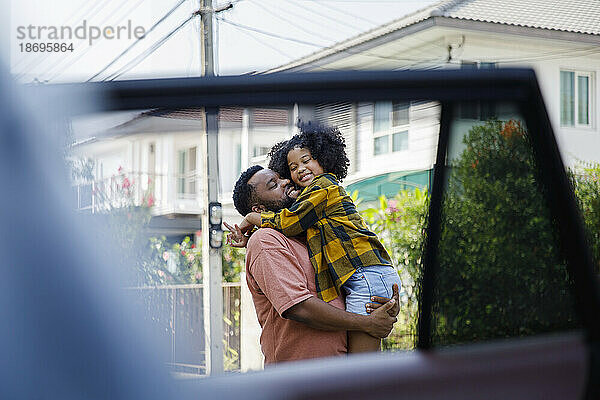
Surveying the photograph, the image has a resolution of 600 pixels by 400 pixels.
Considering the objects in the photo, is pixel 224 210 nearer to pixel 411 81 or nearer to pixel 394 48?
pixel 411 81

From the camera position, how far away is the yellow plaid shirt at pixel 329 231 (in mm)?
1536

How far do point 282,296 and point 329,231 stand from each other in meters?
0.24

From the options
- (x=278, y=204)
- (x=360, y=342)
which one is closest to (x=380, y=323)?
(x=360, y=342)

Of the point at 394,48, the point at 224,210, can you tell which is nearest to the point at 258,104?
the point at 224,210

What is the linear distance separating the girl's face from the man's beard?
6 centimetres

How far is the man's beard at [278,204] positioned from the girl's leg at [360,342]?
360mm

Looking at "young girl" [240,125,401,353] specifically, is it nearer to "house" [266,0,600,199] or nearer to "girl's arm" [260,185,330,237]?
"girl's arm" [260,185,330,237]

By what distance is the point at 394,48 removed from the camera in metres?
10.2

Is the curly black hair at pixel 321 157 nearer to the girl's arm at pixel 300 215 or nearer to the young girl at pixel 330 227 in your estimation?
the young girl at pixel 330 227

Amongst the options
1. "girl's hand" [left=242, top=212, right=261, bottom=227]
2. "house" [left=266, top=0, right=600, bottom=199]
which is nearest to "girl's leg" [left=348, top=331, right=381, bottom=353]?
"girl's hand" [left=242, top=212, right=261, bottom=227]

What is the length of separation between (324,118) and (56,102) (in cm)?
26

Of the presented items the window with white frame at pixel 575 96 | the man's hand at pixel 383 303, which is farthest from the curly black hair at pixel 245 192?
the window with white frame at pixel 575 96

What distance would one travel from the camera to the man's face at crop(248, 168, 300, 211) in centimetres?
168

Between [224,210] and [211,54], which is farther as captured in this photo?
[211,54]
